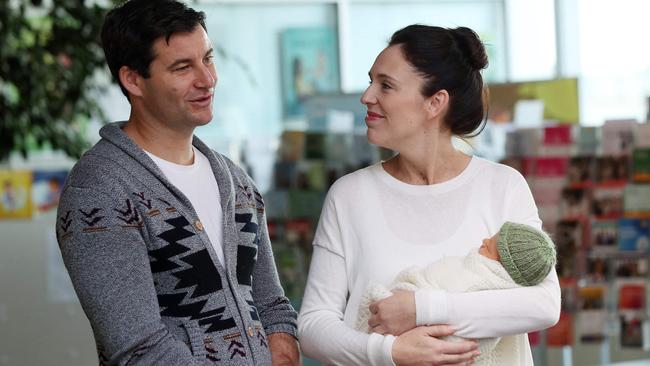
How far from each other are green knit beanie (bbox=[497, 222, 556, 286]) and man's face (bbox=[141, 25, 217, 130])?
1.93 feet

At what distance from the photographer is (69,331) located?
4.89 m

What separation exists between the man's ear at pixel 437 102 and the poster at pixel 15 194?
314 cm

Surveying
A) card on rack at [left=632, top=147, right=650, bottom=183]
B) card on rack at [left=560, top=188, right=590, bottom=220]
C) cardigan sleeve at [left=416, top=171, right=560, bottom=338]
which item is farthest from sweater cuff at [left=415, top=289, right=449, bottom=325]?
card on rack at [left=632, top=147, right=650, bottom=183]

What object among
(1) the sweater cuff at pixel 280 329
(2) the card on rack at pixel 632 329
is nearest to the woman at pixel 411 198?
(1) the sweater cuff at pixel 280 329

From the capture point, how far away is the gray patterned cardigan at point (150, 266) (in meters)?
1.80

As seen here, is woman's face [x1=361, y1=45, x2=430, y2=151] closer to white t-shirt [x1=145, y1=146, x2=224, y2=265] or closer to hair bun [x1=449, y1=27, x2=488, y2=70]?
hair bun [x1=449, y1=27, x2=488, y2=70]

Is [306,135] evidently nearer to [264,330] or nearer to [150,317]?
[264,330]

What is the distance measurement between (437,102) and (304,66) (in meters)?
3.65

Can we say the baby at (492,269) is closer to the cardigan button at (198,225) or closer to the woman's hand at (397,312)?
the woman's hand at (397,312)

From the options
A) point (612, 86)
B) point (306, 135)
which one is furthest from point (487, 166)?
point (612, 86)

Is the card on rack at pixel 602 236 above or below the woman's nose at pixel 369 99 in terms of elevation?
below

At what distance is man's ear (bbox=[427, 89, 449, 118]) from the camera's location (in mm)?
2027

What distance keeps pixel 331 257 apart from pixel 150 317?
40cm

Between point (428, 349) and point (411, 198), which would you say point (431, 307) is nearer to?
point (428, 349)
